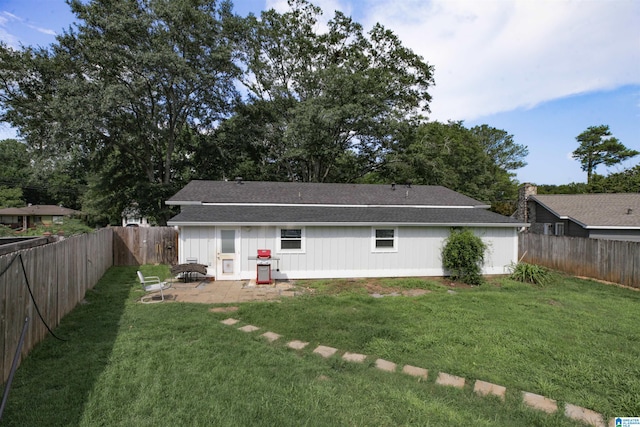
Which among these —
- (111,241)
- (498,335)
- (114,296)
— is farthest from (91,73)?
(498,335)

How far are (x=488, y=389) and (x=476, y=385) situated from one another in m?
0.13

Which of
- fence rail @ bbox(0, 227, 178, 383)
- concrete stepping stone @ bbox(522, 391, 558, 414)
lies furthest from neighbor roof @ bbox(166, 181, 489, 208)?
concrete stepping stone @ bbox(522, 391, 558, 414)

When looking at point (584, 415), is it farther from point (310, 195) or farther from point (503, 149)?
point (503, 149)

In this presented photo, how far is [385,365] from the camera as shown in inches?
167

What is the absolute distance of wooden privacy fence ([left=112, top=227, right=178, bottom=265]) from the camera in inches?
545

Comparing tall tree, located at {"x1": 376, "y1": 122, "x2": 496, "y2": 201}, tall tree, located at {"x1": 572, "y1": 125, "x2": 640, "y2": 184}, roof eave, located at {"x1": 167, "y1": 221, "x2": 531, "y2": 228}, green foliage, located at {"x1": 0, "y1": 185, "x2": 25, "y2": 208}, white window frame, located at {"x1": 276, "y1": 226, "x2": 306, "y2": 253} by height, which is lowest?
white window frame, located at {"x1": 276, "y1": 226, "x2": 306, "y2": 253}

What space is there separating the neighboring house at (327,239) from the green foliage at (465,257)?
766mm

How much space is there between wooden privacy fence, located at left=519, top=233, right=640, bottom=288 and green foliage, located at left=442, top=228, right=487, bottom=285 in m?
4.53

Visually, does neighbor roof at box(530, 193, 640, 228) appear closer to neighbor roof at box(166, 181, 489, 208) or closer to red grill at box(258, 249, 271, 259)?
neighbor roof at box(166, 181, 489, 208)

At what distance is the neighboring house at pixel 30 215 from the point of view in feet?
125

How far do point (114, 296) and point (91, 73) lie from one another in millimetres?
18096

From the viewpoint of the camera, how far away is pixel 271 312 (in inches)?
260

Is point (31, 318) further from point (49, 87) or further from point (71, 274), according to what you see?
point (49, 87)

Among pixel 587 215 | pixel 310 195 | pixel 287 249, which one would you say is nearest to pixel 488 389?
pixel 287 249
